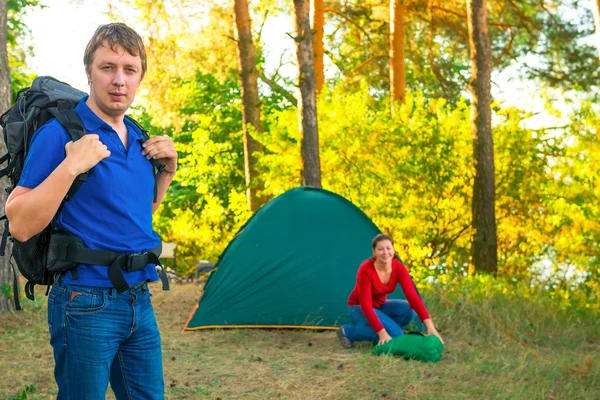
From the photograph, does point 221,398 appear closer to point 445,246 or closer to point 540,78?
point 445,246

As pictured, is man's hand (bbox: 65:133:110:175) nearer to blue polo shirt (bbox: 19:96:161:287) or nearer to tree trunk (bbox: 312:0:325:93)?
blue polo shirt (bbox: 19:96:161:287)

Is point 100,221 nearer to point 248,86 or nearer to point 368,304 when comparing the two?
point 368,304

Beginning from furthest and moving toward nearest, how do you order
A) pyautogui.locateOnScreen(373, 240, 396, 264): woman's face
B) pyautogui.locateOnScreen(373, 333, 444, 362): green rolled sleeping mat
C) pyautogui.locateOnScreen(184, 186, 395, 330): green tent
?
pyautogui.locateOnScreen(184, 186, 395, 330): green tent, pyautogui.locateOnScreen(373, 240, 396, 264): woman's face, pyautogui.locateOnScreen(373, 333, 444, 362): green rolled sleeping mat

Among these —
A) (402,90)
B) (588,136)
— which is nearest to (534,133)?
(588,136)

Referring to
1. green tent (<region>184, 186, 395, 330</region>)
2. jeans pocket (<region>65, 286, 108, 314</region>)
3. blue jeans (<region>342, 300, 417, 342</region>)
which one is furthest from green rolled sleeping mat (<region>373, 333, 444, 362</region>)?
jeans pocket (<region>65, 286, 108, 314</region>)

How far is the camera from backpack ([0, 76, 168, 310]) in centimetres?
229

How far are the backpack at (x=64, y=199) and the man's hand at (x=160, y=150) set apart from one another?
0.04m

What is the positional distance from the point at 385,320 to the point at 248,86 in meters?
7.97

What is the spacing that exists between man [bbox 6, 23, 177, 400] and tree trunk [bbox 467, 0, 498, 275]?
859cm

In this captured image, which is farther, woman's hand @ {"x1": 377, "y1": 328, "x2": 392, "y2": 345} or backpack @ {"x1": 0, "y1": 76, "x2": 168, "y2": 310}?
woman's hand @ {"x1": 377, "y1": 328, "x2": 392, "y2": 345}

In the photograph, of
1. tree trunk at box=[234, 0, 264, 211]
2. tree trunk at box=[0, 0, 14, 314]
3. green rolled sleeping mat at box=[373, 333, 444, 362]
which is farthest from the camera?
tree trunk at box=[234, 0, 264, 211]

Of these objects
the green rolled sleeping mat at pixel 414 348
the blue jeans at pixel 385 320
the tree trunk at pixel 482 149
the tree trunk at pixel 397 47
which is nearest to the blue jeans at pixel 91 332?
the green rolled sleeping mat at pixel 414 348

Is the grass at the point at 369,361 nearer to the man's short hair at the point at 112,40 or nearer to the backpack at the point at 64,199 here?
the backpack at the point at 64,199

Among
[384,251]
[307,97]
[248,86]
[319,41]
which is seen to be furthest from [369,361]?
[319,41]
